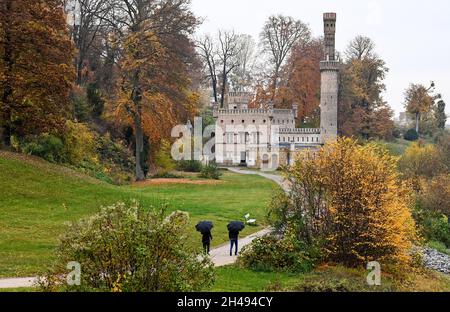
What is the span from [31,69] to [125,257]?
18.3 meters

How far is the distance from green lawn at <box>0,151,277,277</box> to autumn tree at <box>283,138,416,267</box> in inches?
142

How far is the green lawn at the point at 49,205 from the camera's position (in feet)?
58.6

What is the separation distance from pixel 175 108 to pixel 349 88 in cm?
2965

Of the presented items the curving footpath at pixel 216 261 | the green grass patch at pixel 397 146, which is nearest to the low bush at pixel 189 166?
the green grass patch at pixel 397 146

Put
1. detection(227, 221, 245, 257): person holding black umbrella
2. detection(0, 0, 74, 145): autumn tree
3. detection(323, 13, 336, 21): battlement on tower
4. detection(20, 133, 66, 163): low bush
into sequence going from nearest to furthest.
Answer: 1. detection(227, 221, 245, 257): person holding black umbrella
2. detection(0, 0, 74, 145): autumn tree
3. detection(20, 133, 66, 163): low bush
4. detection(323, 13, 336, 21): battlement on tower

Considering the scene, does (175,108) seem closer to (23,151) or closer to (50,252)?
(23,151)

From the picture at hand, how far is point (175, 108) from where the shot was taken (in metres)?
41.7

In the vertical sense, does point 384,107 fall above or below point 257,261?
above

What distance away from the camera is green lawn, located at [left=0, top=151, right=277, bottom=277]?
17.9m

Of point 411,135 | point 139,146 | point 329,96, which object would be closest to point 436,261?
point 139,146

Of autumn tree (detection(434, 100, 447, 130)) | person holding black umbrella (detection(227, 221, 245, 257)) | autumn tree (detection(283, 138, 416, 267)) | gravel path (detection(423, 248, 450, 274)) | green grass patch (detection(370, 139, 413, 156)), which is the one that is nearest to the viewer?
autumn tree (detection(283, 138, 416, 267))

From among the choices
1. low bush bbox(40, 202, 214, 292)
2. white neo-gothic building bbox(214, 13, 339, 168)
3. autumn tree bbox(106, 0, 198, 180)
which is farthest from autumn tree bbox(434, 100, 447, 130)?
low bush bbox(40, 202, 214, 292)

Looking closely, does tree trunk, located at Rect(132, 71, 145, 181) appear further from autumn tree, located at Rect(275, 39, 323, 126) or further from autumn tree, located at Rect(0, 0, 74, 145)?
autumn tree, located at Rect(275, 39, 323, 126)

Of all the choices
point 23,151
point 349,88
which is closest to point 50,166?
point 23,151
